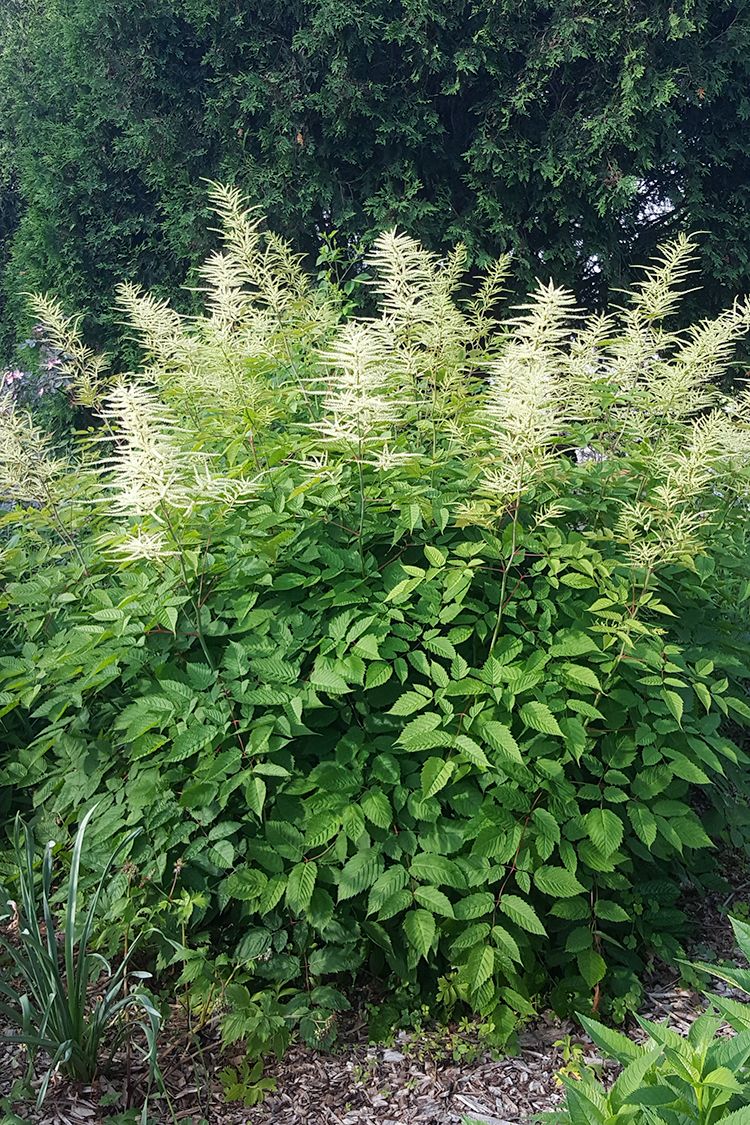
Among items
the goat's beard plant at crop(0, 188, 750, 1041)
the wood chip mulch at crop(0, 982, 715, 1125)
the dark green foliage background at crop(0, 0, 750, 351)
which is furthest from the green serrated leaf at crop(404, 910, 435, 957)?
the dark green foliage background at crop(0, 0, 750, 351)

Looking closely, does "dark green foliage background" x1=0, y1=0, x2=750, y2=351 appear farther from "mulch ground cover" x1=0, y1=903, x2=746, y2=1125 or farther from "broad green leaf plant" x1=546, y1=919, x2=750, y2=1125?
"broad green leaf plant" x1=546, y1=919, x2=750, y2=1125

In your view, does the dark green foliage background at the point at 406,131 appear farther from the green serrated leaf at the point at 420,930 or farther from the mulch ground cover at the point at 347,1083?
the mulch ground cover at the point at 347,1083

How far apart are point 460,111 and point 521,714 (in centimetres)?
604

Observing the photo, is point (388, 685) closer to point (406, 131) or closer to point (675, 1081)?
point (675, 1081)

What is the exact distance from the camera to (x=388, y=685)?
7.86 feet

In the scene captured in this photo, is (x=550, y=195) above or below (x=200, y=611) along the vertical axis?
above

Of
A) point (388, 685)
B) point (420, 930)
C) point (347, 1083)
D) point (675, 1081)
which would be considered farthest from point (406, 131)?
point (675, 1081)

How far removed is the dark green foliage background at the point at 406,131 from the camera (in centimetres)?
624

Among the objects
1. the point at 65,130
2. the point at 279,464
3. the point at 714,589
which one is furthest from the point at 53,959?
the point at 65,130

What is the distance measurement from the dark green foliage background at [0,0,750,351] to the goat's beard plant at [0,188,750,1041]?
164 inches

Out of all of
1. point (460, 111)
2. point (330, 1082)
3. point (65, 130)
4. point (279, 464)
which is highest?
point (460, 111)

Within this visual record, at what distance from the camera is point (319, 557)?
7.95ft

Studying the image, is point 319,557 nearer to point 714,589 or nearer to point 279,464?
point 279,464

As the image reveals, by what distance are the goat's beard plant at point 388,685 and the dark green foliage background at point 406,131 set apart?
4.16 m
